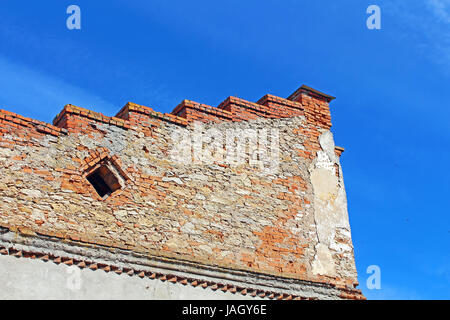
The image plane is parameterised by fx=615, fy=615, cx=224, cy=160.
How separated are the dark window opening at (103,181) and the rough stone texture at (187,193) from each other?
0.07 metres

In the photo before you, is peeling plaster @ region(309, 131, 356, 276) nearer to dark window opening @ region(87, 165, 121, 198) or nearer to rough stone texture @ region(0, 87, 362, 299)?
rough stone texture @ region(0, 87, 362, 299)

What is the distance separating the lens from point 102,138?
8.34 meters

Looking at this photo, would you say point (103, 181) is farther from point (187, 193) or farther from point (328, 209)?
point (328, 209)

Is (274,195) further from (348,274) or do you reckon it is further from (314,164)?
(348,274)

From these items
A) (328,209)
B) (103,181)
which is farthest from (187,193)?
(328,209)

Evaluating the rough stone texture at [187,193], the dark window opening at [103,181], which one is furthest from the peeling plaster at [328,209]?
the dark window opening at [103,181]

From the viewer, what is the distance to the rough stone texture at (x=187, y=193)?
767cm

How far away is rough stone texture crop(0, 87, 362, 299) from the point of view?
25.2 ft

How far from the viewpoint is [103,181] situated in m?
8.34

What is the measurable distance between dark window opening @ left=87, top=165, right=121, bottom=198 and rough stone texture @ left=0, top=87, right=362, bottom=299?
7 centimetres

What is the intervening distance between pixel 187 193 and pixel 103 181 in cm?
116

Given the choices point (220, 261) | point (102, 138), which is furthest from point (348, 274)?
point (102, 138)

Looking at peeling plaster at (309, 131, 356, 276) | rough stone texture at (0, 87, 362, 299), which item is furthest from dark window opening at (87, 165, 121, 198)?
peeling plaster at (309, 131, 356, 276)

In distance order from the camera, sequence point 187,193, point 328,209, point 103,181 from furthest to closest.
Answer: point 328,209 → point 187,193 → point 103,181
